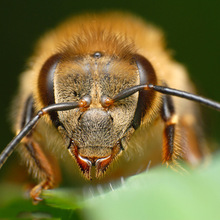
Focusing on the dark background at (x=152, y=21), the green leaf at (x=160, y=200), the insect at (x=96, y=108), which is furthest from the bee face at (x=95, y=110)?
the dark background at (x=152, y=21)

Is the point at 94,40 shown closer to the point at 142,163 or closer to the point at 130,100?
the point at 130,100

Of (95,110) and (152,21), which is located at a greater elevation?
(152,21)

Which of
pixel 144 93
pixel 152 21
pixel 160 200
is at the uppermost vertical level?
pixel 152 21

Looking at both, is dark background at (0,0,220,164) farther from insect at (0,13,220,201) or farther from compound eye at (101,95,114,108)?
compound eye at (101,95,114,108)

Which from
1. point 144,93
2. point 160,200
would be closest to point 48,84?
point 144,93

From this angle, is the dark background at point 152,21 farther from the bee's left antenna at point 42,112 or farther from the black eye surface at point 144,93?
the bee's left antenna at point 42,112

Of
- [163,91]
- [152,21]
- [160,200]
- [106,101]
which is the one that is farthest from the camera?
[152,21]

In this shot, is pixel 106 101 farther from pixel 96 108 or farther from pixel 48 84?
pixel 48 84
